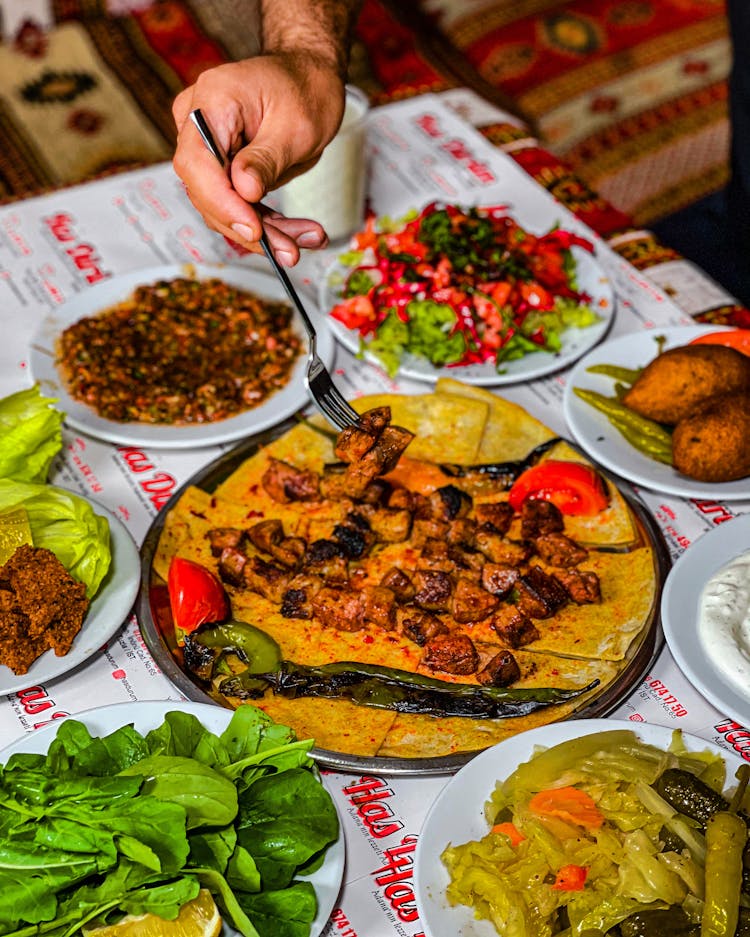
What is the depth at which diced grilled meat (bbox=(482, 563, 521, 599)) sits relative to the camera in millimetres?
2635

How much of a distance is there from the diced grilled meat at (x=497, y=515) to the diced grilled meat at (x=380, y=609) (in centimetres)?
40

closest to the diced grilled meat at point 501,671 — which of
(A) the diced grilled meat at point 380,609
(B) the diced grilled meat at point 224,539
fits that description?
(A) the diced grilled meat at point 380,609

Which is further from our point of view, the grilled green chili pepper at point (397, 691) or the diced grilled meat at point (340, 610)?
the diced grilled meat at point (340, 610)

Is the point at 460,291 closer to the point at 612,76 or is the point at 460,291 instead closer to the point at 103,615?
the point at 103,615

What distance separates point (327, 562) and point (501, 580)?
16.9 inches

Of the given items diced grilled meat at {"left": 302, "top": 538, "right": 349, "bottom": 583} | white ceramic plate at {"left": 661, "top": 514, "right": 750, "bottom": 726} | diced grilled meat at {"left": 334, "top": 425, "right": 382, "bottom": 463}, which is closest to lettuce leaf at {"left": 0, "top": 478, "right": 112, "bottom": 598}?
diced grilled meat at {"left": 302, "top": 538, "right": 349, "bottom": 583}

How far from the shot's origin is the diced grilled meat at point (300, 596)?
260 centimetres

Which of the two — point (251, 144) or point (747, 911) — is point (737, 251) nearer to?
point (251, 144)

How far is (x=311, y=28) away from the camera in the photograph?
3.43 metres

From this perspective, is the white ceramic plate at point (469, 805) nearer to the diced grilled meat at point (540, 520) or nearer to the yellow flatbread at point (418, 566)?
the yellow flatbread at point (418, 566)

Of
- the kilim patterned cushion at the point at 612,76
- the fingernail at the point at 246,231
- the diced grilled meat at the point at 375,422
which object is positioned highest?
the fingernail at the point at 246,231

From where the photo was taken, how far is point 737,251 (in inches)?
165

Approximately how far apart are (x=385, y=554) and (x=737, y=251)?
7.15 feet

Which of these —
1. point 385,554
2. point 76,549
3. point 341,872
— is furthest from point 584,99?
point 341,872
